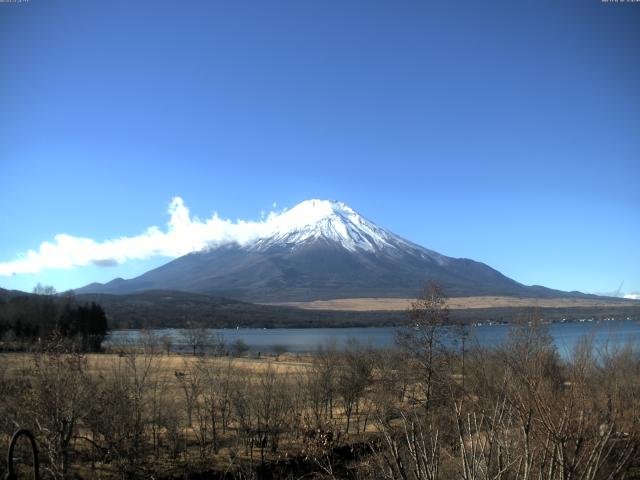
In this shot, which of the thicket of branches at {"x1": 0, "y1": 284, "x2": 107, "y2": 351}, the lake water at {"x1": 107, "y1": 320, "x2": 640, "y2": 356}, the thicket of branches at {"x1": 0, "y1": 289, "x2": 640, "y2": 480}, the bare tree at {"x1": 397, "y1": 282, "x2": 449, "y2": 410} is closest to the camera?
the thicket of branches at {"x1": 0, "y1": 289, "x2": 640, "y2": 480}

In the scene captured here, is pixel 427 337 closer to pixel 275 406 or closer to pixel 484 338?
pixel 275 406

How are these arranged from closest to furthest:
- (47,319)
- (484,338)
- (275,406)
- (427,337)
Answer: (275,406) → (427,337) → (484,338) → (47,319)

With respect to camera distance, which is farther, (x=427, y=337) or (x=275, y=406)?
(x=427, y=337)

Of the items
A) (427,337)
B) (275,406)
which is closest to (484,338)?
(427,337)

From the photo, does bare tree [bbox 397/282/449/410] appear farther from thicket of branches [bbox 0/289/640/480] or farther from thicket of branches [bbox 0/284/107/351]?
thicket of branches [bbox 0/284/107/351]

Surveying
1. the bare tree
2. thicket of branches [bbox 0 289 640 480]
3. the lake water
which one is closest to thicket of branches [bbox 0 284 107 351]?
the lake water

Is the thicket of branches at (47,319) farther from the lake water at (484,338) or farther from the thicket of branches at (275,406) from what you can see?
the thicket of branches at (275,406)

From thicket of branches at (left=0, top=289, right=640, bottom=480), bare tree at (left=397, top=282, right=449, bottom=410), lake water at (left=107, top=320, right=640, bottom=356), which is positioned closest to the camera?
thicket of branches at (left=0, top=289, right=640, bottom=480)

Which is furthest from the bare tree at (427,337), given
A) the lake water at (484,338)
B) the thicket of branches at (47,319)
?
the thicket of branches at (47,319)

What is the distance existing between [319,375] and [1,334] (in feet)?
232

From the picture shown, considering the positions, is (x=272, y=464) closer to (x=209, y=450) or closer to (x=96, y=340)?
(x=209, y=450)

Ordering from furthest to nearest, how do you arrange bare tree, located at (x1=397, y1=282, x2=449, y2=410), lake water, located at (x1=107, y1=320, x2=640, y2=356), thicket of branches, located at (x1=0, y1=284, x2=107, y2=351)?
1. thicket of branches, located at (x1=0, y1=284, x2=107, y2=351)
2. bare tree, located at (x1=397, y1=282, x2=449, y2=410)
3. lake water, located at (x1=107, y1=320, x2=640, y2=356)

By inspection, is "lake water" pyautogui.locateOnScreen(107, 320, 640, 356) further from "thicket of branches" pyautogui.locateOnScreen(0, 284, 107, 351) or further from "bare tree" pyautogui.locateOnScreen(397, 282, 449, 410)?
"thicket of branches" pyautogui.locateOnScreen(0, 284, 107, 351)

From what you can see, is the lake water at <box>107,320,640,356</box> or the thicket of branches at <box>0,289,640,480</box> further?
the lake water at <box>107,320,640,356</box>
